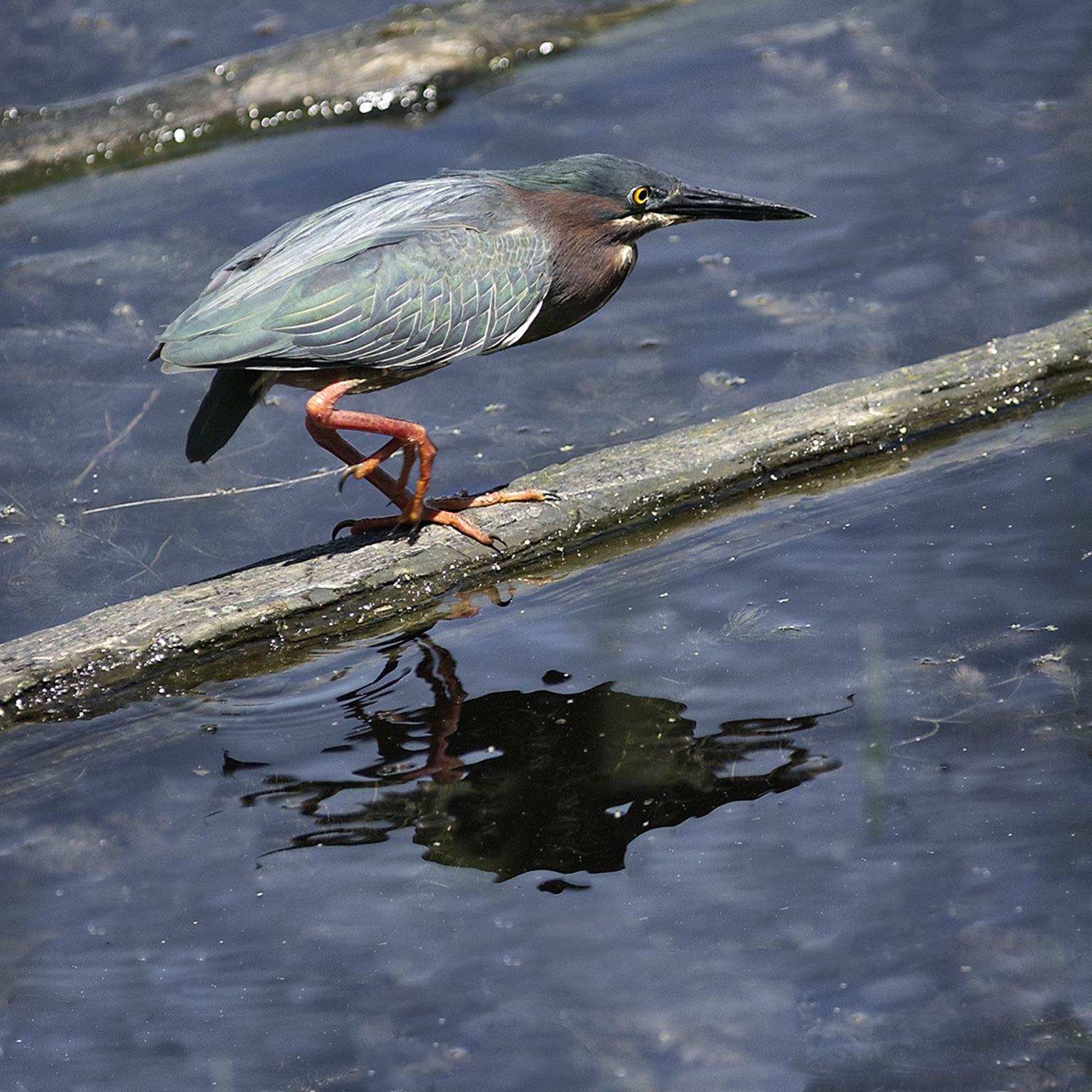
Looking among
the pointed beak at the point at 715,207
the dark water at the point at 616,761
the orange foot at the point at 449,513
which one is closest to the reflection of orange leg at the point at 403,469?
the orange foot at the point at 449,513

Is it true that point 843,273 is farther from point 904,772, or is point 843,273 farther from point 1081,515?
point 904,772

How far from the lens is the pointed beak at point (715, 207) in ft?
16.5

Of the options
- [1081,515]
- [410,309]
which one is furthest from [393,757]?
[1081,515]

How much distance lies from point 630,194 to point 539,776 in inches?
76.3

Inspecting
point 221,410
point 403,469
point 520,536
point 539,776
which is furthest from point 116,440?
point 539,776

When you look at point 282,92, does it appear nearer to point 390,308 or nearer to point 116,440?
point 116,440

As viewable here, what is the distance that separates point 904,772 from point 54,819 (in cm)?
218

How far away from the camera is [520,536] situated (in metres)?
4.73

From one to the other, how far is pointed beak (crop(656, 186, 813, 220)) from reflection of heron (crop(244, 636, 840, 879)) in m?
1.64

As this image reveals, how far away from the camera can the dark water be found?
11.2 feet

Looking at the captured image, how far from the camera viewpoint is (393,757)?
424 centimetres

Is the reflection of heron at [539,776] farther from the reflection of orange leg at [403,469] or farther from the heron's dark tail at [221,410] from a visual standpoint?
the heron's dark tail at [221,410]

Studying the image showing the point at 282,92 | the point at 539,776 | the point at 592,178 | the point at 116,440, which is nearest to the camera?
the point at 539,776

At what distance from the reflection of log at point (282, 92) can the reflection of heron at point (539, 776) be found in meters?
4.54
